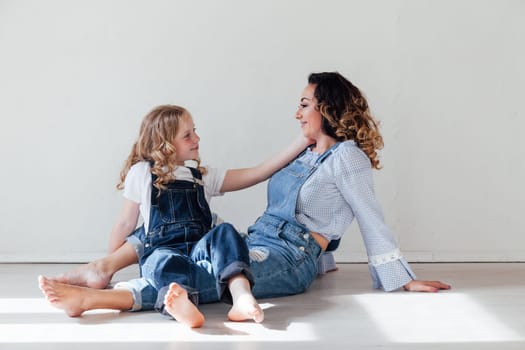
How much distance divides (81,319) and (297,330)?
0.63 metres

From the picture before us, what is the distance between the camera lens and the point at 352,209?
8.00 feet

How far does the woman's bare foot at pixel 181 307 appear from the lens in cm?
190

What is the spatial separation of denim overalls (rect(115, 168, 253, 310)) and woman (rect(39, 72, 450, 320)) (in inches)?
6.8

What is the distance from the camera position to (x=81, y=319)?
6.63ft

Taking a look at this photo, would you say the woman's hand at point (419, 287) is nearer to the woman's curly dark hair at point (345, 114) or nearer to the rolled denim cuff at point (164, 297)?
the woman's curly dark hair at point (345, 114)

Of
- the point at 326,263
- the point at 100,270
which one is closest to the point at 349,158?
the point at 326,263

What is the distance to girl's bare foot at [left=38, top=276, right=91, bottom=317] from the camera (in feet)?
6.41

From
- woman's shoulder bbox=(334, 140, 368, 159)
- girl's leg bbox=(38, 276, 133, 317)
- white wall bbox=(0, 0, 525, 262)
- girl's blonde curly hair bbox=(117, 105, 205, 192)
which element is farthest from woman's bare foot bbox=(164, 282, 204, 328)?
white wall bbox=(0, 0, 525, 262)

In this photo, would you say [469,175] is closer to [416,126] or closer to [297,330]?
[416,126]

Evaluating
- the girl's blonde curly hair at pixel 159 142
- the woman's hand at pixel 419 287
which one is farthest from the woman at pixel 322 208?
the girl's blonde curly hair at pixel 159 142

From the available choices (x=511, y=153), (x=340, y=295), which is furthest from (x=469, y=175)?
(x=340, y=295)

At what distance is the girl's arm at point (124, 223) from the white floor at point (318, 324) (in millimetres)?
334

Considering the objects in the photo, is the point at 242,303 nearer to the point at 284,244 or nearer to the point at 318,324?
the point at 318,324

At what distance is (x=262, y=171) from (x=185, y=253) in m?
0.52
